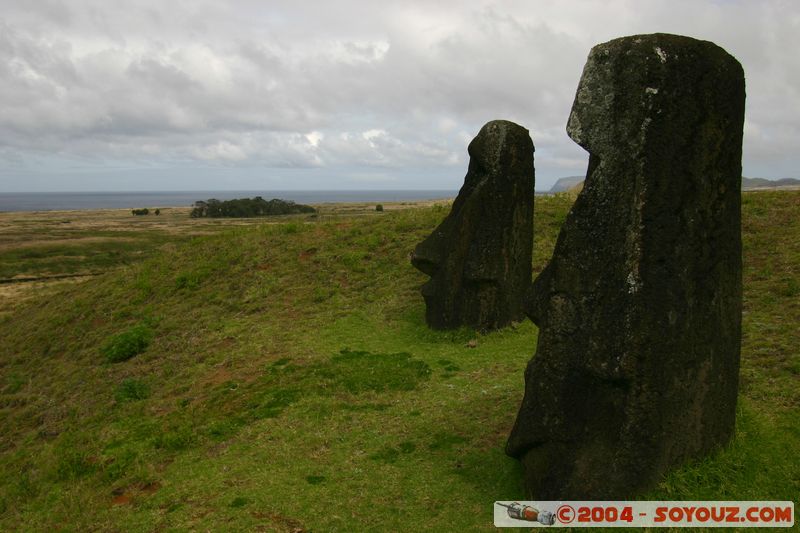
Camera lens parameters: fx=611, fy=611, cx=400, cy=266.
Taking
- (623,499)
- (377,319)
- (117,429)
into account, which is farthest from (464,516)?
(377,319)

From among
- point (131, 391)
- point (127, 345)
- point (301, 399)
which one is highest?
point (301, 399)

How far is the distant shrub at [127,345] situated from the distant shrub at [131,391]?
2.73 meters

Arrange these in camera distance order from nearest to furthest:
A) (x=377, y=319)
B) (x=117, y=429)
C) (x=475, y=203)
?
(x=117, y=429) < (x=475, y=203) < (x=377, y=319)

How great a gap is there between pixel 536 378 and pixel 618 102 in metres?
3.17

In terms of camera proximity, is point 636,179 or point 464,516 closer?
point 636,179

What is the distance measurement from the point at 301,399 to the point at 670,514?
6.94m

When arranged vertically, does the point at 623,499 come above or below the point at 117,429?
above

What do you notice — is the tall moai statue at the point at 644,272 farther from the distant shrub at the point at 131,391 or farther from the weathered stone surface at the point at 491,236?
the distant shrub at the point at 131,391

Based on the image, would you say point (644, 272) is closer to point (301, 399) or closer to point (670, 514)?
point (670, 514)

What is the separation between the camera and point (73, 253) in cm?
5834

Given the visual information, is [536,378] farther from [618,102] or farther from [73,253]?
[73,253]

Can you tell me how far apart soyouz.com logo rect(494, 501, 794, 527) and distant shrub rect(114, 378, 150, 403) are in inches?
395
